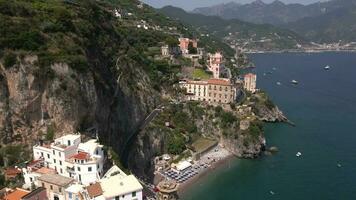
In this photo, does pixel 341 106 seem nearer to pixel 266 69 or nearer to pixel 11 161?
pixel 266 69

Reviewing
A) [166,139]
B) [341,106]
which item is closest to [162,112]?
[166,139]

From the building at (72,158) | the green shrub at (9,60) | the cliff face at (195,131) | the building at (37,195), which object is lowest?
the cliff face at (195,131)

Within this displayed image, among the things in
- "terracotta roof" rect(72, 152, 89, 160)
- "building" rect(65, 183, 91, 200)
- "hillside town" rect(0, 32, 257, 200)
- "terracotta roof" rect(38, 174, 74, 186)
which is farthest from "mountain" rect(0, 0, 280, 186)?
"building" rect(65, 183, 91, 200)

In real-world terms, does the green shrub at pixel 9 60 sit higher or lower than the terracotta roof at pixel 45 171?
higher

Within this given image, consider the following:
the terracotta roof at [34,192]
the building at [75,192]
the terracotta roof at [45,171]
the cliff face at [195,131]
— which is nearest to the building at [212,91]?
the cliff face at [195,131]

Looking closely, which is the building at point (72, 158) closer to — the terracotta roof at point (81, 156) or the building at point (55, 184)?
the terracotta roof at point (81, 156)

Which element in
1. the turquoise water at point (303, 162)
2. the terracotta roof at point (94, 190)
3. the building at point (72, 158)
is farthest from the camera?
the turquoise water at point (303, 162)

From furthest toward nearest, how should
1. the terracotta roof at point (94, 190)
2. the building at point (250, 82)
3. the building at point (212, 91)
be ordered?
the building at point (250, 82) → the building at point (212, 91) → the terracotta roof at point (94, 190)
